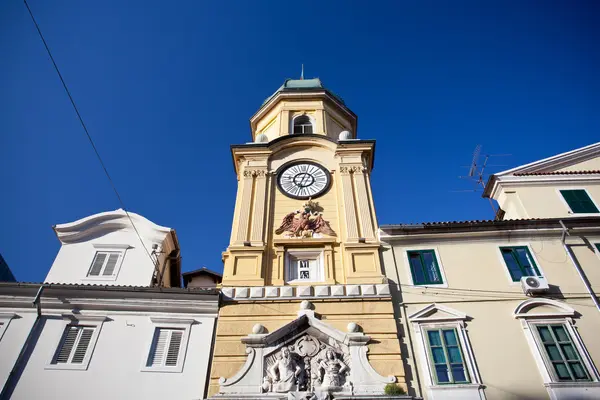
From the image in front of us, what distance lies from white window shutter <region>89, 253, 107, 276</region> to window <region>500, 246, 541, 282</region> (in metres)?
17.5

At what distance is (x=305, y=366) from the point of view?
1446cm

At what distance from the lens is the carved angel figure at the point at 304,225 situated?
1892 centimetres

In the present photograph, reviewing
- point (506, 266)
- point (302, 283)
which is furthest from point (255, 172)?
point (506, 266)

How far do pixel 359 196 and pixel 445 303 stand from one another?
21.3 feet

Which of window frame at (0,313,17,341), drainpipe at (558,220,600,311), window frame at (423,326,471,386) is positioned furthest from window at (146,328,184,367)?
drainpipe at (558,220,600,311)

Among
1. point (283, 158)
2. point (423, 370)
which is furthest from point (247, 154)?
point (423, 370)

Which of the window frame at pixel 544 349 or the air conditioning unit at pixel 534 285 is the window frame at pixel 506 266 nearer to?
the air conditioning unit at pixel 534 285

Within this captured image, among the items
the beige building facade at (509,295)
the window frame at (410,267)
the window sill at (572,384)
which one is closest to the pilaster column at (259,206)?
the beige building facade at (509,295)

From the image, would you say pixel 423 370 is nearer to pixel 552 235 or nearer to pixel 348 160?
pixel 552 235

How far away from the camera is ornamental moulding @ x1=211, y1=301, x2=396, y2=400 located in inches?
539

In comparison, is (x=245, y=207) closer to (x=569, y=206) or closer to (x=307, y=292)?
(x=307, y=292)

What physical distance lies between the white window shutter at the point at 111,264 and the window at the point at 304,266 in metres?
7.80

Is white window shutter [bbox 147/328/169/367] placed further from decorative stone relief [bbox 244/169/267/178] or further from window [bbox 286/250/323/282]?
decorative stone relief [bbox 244/169/267/178]

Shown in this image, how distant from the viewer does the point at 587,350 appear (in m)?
14.6
